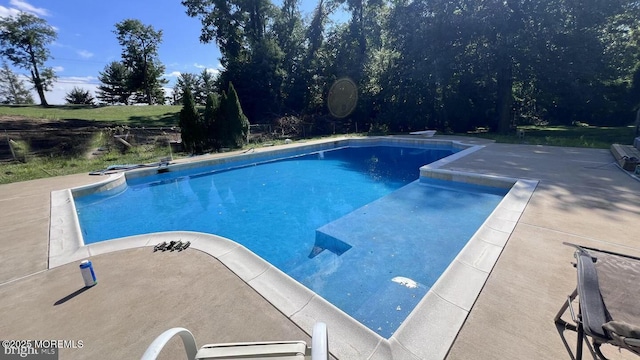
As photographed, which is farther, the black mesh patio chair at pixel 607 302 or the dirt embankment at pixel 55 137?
the dirt embankment at pixel 55 137

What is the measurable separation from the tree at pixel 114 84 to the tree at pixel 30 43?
587 cm

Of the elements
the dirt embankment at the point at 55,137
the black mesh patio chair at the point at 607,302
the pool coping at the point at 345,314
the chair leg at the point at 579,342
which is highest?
the dirt embankment at the point at 55,137

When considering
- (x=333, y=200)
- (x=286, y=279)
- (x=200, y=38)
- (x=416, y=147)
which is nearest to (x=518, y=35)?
(x=416, y=147)

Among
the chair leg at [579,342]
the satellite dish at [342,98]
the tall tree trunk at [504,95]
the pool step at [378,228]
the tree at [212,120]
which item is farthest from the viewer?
the satellite dish at [342,98]

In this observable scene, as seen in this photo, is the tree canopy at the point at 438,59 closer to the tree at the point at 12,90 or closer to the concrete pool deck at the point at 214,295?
the concrete pool deck at the point at 214,295

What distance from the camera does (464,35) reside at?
1240 cm

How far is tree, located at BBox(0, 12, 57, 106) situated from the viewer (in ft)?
89.5

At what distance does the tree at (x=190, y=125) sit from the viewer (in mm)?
10359

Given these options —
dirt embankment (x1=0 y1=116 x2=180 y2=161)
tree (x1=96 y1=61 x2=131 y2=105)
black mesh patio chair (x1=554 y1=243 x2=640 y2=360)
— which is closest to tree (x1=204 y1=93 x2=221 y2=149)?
dirt embankment (x1=0 y1=116 x2=180 y2=161)

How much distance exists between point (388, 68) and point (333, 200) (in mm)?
12749

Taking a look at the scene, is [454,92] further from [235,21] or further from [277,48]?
[235,21]

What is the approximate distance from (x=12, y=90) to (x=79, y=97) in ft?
33.2

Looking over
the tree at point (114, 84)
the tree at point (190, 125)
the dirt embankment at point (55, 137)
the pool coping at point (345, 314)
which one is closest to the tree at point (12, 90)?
the tree at point (114, 84)

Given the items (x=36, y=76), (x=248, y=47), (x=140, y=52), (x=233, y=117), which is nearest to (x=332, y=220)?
(x=233, y=117)
